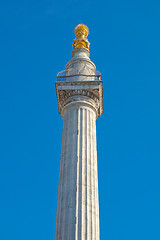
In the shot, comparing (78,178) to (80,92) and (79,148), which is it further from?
(80,92)

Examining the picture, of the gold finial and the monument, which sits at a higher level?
the gold finial

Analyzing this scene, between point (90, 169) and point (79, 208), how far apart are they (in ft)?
11.6

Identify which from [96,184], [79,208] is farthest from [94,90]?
[79,208]

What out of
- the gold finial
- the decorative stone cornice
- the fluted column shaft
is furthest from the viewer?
the gold finial

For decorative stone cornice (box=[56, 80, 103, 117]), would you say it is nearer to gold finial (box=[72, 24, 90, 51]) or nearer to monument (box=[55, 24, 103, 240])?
monument (box=[55, 24, 103, 240])

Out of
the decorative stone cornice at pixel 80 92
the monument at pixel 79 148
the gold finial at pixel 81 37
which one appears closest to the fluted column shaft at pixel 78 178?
the monument at pixel 79 148

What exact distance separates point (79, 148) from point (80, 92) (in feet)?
19.4

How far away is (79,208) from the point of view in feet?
86.6

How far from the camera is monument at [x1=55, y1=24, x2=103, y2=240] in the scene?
25953mm

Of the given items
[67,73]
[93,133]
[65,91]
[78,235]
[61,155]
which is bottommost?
[78,235]

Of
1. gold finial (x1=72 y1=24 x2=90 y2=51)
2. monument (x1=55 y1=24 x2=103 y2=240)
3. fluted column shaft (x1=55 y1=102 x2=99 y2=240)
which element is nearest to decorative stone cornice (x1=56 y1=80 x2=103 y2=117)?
monument (x1=55 y1=24 x2=103 y2=240)

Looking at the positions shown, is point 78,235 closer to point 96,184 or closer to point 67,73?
point 96,184

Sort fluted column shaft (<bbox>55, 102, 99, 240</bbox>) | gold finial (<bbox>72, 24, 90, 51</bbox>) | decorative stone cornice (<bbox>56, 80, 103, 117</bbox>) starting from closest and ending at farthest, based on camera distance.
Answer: fluted column shaft (<bbox>55, 102, 99, 240</bbox>)
decorative stone cornice (<bbox>56, 80, 103, 117</bbox>)
gold finial (<bbox>72, 24, 90, 51</bbox>)

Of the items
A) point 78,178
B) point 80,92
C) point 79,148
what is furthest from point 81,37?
point 78,178
